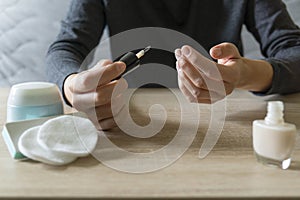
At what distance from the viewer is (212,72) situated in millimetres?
569

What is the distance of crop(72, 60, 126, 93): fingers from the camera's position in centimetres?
53

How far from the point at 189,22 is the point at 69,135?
1.90ft

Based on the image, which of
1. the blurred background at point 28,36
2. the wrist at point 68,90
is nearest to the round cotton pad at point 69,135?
→ the wrist at point 68,90

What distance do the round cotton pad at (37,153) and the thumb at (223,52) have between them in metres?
0.26

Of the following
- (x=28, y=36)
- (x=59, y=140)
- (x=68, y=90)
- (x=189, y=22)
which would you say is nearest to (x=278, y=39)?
(x=189, y=22)

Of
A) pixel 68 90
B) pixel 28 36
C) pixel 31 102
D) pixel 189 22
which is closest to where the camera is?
pixel 31 102

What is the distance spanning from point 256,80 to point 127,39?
1.27 feet

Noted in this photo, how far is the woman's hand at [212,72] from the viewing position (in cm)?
56

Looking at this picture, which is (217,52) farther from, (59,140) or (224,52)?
(59,140)

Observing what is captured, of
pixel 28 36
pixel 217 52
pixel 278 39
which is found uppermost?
pixel 217 52

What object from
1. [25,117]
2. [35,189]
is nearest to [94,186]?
[35,189]

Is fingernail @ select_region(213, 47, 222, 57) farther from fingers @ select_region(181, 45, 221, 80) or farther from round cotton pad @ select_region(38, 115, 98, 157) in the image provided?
round cotton pad @ select_region(38, 115, 98, 157)

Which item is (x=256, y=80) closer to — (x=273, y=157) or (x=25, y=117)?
(x=273, y=157)

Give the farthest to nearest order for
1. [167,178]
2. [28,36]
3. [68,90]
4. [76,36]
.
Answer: [28,36] → [76,36] → [68,90] → [167,178]
